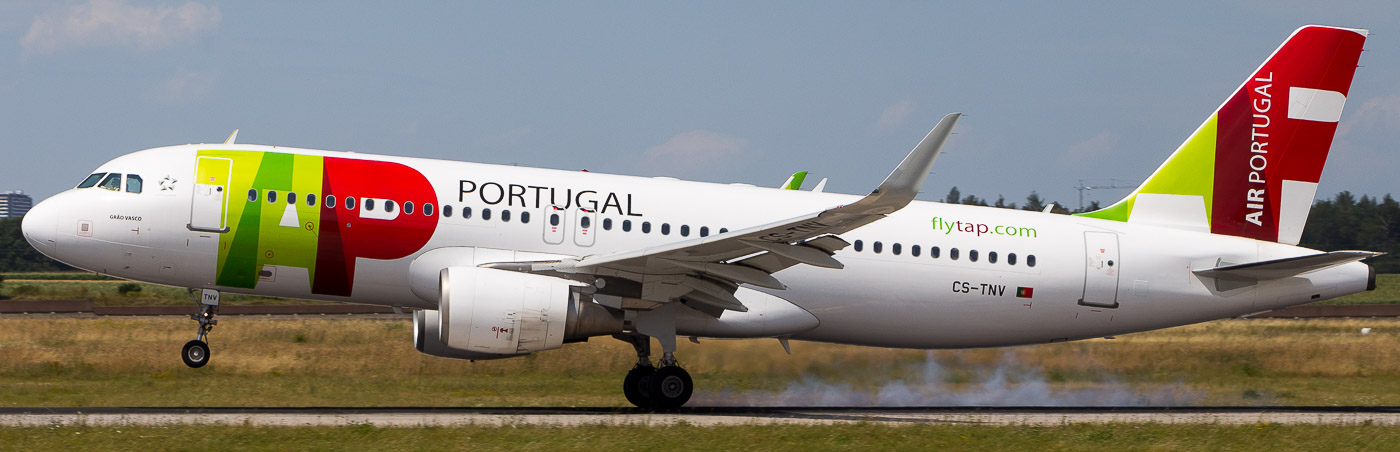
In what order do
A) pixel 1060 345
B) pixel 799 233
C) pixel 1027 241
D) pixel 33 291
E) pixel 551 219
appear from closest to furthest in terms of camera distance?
pixel 799 233 → pixel 551 219 → pixel 1027 241 → pixel 1060 345 → pixel 33 291

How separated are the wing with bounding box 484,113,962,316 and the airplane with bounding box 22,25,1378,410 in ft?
0.13

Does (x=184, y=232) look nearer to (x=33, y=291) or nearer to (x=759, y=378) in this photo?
(x=759, y=378)

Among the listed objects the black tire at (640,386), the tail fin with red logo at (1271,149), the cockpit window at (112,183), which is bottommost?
the black tire at (640,386)

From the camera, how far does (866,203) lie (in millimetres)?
14406

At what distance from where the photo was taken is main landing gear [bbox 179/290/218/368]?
1730cm

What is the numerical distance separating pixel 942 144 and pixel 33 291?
57984 mm


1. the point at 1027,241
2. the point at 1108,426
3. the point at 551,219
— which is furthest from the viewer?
the point at 1027,241

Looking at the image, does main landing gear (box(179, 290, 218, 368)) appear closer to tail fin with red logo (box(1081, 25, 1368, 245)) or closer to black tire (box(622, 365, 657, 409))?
black tire (box(622, 365, 657, 409))

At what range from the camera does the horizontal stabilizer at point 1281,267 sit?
18531 mm

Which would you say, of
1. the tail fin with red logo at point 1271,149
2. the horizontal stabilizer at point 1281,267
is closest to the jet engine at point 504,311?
the tail fin with red logo at point 1271,149

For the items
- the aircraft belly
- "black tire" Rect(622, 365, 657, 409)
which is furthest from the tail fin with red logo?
"black tire" Rect(622, 365, 657, 409)

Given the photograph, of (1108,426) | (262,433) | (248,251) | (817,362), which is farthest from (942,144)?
(248,251)

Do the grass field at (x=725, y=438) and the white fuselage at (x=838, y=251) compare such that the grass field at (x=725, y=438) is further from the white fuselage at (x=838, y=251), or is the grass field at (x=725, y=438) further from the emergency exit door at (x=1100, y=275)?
the emergency exit door at (x=1100, y=275)

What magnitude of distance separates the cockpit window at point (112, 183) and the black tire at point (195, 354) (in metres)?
2.39
